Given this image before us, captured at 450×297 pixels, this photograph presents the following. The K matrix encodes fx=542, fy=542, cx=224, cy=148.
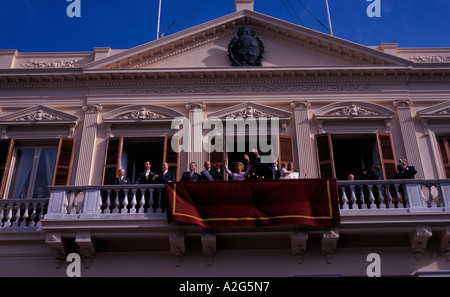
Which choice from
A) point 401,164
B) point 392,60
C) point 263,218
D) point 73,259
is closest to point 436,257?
point 401,164

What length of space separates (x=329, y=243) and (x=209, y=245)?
117 inches

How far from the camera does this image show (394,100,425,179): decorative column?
52.2 ft

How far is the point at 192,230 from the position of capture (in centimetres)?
1340

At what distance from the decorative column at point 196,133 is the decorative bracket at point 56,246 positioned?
449 centimetres

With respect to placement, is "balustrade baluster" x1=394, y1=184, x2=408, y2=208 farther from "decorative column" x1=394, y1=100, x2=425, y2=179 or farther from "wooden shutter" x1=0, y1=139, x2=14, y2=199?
"wooden shutter" x1=0, y1=139, x2=14, y2=199

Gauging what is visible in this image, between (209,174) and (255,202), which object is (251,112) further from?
(255,202)

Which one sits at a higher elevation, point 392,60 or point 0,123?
point 392,60

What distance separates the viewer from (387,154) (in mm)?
16125

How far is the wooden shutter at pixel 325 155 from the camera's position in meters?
15.8

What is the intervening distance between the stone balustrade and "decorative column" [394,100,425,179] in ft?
4.99
